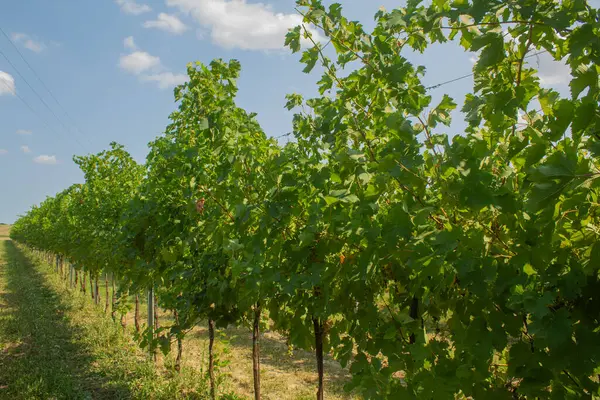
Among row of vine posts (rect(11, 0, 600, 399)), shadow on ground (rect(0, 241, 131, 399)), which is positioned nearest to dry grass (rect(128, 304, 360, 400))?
shadow on ground (rect(0, 241, 131, 399))

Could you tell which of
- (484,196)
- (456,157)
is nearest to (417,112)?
(456,157)

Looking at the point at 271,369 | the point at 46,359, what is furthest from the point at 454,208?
the point at 46,359

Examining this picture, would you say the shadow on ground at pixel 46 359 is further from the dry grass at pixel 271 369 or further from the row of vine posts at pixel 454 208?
the row of vine posts at pixel 454 208

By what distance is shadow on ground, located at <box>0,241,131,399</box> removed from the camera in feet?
23.3

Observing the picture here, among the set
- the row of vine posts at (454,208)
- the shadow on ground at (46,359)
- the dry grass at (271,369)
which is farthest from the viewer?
the dry grass at (271,369)

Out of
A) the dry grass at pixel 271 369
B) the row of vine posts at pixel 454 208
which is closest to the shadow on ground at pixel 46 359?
the dry grass at pixel 271 369

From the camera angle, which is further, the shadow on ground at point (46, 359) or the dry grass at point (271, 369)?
the dry grass at point (271, 369)

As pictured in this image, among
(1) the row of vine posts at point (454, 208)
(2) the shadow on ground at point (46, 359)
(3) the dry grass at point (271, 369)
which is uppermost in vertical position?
(1) the row of vine posts at point (454, 208)

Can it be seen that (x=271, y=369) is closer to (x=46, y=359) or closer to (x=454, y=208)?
(x=46, y=359)

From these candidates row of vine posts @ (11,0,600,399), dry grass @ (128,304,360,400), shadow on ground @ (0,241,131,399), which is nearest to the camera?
row of vine posts @ (11,0,600,399)

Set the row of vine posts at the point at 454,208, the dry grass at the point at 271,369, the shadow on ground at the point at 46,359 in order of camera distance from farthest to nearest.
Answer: the dry grass at the point at 271,369, the shadow on ground at the point at 46,359, the row of vine posts at the point at 454,208

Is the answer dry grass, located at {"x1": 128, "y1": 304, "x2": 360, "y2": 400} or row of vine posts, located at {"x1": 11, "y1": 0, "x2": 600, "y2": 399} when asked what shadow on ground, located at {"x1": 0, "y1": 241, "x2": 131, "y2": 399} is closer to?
dry grass, located at {"x1": 128, "y1": 304, "x2": 360, "y2": 400}

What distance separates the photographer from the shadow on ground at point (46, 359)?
23.3 feet

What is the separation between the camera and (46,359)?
8742 millimetres
